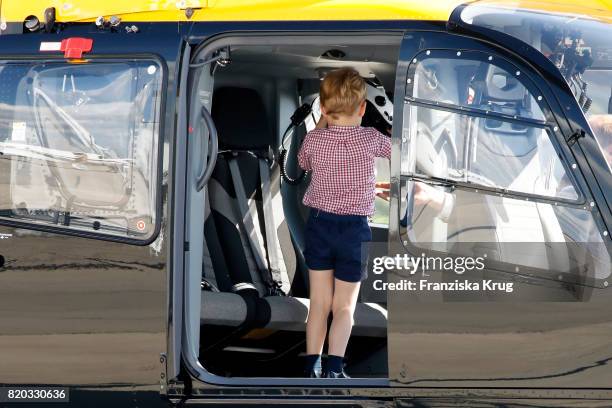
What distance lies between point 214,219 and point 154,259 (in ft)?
4.17

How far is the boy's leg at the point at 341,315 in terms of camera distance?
520 cm

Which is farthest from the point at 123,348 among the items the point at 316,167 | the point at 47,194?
the point at 316,167

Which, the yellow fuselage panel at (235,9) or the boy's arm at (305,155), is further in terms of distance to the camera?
the boy's arm at (305,155)

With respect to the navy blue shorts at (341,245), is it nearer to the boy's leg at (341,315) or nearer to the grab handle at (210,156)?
the boy's leg at (341,315)

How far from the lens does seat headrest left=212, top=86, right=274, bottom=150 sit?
6164 mm

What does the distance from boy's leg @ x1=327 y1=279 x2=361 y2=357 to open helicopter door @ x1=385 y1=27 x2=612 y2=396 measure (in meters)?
0.48

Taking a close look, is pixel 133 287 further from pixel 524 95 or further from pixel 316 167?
pixel 524 95

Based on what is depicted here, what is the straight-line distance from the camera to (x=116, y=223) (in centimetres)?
500

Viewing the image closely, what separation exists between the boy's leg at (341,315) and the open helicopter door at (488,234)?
477 millimetres

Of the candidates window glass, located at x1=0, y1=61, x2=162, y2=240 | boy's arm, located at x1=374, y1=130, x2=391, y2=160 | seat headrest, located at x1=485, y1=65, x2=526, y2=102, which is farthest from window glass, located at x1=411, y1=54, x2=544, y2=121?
window glass, located at x1=0, y1=61, x2=162, y2=240

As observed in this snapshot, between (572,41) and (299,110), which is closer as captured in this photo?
(572,41)

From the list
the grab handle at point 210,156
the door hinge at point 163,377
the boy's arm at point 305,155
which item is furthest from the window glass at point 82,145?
the boy's arm at point 305,155

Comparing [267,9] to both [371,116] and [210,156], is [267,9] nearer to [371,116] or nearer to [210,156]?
[210,156]

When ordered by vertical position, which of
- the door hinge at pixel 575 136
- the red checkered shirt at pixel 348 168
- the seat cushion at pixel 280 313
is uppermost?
the door hinge at pixel 575 136
